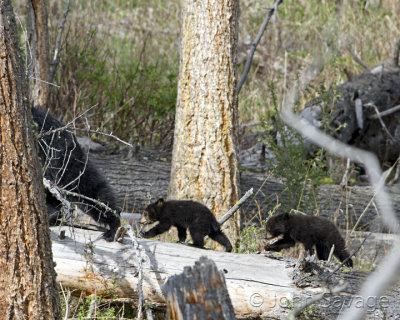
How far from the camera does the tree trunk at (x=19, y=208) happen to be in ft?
10.0

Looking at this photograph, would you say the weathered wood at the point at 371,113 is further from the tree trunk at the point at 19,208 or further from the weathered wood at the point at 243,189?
the tree trunk at the point at 19,208

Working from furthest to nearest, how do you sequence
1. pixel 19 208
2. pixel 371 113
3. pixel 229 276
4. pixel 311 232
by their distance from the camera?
pixel 371 113 → pixel 311 232 → pixel 229 276 → pixel 19 208

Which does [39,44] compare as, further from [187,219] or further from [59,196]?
[59,196]

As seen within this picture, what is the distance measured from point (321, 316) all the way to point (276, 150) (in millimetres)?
3586

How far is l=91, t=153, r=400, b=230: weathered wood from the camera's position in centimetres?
812

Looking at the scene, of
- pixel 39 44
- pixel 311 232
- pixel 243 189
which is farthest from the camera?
pixel 243 189

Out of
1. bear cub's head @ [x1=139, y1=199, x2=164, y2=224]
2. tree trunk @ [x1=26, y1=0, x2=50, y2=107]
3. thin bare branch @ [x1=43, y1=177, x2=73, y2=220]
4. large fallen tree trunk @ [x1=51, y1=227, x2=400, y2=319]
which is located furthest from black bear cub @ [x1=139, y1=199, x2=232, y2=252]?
tree trunk @ [x1=26, y1=0, x2=50, y2=107]

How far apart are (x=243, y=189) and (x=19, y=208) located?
5.54 m

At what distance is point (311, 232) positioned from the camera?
557 cm

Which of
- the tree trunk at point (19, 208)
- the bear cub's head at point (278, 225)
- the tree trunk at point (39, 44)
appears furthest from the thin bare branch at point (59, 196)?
the tree trunk at point (39, 44)

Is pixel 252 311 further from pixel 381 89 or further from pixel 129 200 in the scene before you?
pixel 381 89

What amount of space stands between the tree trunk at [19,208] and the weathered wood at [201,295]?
1.06 metres

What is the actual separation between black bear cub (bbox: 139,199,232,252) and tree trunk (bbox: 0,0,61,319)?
7.57 ft

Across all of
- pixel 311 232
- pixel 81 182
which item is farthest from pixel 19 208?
pixel 311 232
